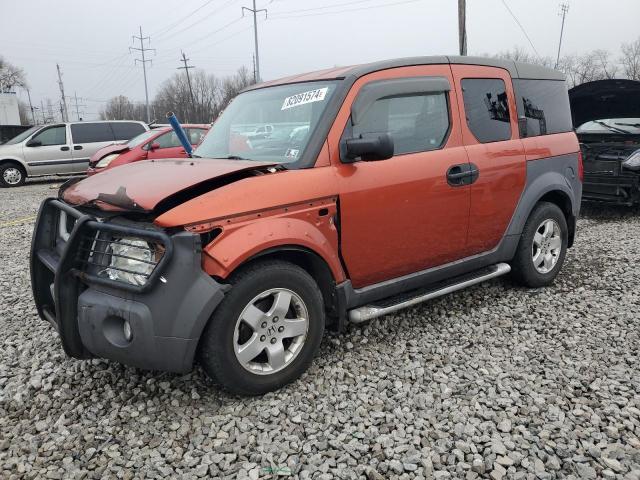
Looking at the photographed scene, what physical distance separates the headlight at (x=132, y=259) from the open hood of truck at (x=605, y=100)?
27.8 ft

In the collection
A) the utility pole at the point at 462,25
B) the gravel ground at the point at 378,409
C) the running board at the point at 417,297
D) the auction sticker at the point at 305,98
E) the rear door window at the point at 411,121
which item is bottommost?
the gravel ground at the point at 378,409

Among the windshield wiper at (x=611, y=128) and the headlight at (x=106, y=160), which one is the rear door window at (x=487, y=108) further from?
the headlight at (x=106, y=160)

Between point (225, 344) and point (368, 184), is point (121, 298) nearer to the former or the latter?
point (225, 344)

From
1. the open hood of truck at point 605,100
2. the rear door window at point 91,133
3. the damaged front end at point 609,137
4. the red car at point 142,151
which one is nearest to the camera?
the damaged front end at point 609,137

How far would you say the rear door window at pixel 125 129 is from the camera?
15.6 meters

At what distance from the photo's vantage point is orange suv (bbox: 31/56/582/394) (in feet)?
8.63

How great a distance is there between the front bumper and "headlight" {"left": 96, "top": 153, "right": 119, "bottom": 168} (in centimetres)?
950

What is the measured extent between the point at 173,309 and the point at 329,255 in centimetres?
98

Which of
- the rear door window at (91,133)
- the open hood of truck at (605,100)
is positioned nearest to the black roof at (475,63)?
the open hood of truck at (605,100)

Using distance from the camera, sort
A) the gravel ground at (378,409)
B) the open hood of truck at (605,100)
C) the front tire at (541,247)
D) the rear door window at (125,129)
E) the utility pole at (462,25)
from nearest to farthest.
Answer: the gravel ground at (378,409)
the front tire at (541,247)
the open hood of truck at (605,100)
the rear door window at (125,129)
the utility pole at (462,25)

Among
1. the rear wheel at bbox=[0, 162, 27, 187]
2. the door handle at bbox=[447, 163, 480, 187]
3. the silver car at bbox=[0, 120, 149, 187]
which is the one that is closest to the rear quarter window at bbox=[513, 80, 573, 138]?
the door handle at bbox=[447, 163, 480, 187]

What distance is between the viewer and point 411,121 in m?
3.57

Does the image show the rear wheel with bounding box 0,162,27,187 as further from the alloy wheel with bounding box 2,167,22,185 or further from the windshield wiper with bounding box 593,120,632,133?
the windshield wiper with bounding box 593,120,632,133

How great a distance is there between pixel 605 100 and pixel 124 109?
9903cm
